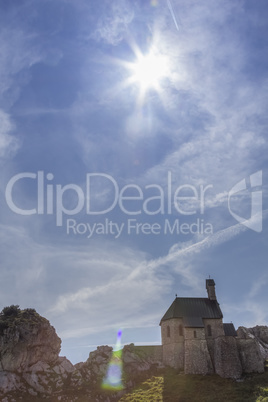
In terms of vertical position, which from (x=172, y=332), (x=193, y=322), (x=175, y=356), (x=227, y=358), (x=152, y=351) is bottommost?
(x=227, y=358)

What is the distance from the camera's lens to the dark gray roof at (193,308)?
66.2 meters

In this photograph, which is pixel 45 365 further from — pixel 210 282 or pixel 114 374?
pixel 210 282

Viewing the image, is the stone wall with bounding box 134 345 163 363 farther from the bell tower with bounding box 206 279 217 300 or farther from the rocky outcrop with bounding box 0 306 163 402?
the bell tower with bounding box 206 279 217 300

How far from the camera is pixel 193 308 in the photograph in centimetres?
6775

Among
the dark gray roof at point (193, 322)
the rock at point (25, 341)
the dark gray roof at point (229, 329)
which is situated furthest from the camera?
the dark gray roof at point (229, 329)

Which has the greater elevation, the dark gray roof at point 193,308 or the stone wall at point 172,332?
the dark gray roof at point 193,308

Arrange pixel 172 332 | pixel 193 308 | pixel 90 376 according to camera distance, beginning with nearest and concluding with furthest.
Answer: pixel 90 376, pixel 172 332, pixel 193 308

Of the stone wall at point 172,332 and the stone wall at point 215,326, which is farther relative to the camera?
the stone wall at point 215,326

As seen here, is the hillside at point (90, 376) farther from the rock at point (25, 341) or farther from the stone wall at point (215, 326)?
the stone wall at point (215, 326)

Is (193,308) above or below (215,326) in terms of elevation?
above

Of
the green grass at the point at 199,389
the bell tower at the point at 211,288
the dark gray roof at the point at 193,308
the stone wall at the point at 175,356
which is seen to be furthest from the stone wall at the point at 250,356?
→ the bell tower at the point at 211,288

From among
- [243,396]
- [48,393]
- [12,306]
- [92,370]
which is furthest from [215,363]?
[12,306]

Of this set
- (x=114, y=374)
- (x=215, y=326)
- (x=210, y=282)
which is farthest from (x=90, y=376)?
(x=210, y=282)

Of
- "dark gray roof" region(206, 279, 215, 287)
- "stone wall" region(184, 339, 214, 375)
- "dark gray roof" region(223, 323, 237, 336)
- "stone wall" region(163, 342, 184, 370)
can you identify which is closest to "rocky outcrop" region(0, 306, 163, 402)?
"stone wall" region(163, 342, 184, 370)
